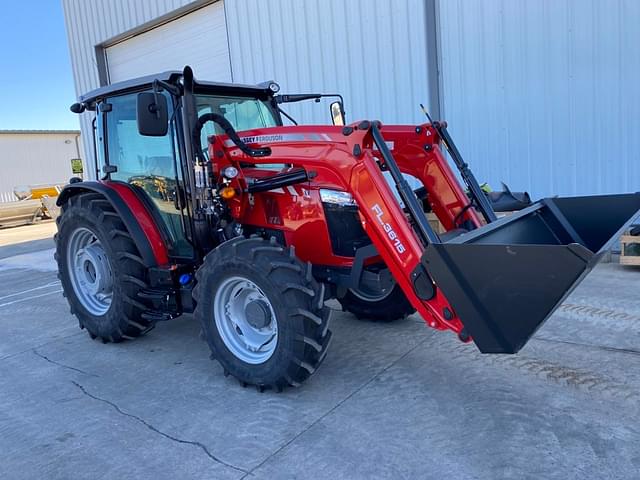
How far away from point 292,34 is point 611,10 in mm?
4687

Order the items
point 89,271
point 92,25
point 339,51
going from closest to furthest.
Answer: point 89,271 < point 339,51 < point 92,25

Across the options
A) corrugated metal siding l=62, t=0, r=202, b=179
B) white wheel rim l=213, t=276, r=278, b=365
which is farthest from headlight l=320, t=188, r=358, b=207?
corrugated metal siding l=62, t=0, r=202, b=179

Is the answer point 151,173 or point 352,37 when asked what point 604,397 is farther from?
point 352,37

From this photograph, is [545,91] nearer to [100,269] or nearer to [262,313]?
[262,313]

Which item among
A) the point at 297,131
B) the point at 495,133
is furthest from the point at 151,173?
the point at 495,133

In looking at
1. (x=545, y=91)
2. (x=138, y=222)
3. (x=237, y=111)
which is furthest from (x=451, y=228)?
(x=545, y=91)

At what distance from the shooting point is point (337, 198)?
362 cm

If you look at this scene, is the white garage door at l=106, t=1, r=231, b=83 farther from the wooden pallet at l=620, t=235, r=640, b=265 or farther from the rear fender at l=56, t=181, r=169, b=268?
the wooden pallet at l=620, t=235, r=640, b=265

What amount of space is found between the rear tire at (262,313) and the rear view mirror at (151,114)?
879mm

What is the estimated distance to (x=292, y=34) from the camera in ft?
29.1

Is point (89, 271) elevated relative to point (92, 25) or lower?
lower

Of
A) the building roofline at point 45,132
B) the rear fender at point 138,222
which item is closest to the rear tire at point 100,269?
the rear fender at point 138,222

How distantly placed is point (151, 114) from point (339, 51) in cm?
544

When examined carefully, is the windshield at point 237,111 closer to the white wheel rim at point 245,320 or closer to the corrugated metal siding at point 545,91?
the white wheel rim at point 245,320
